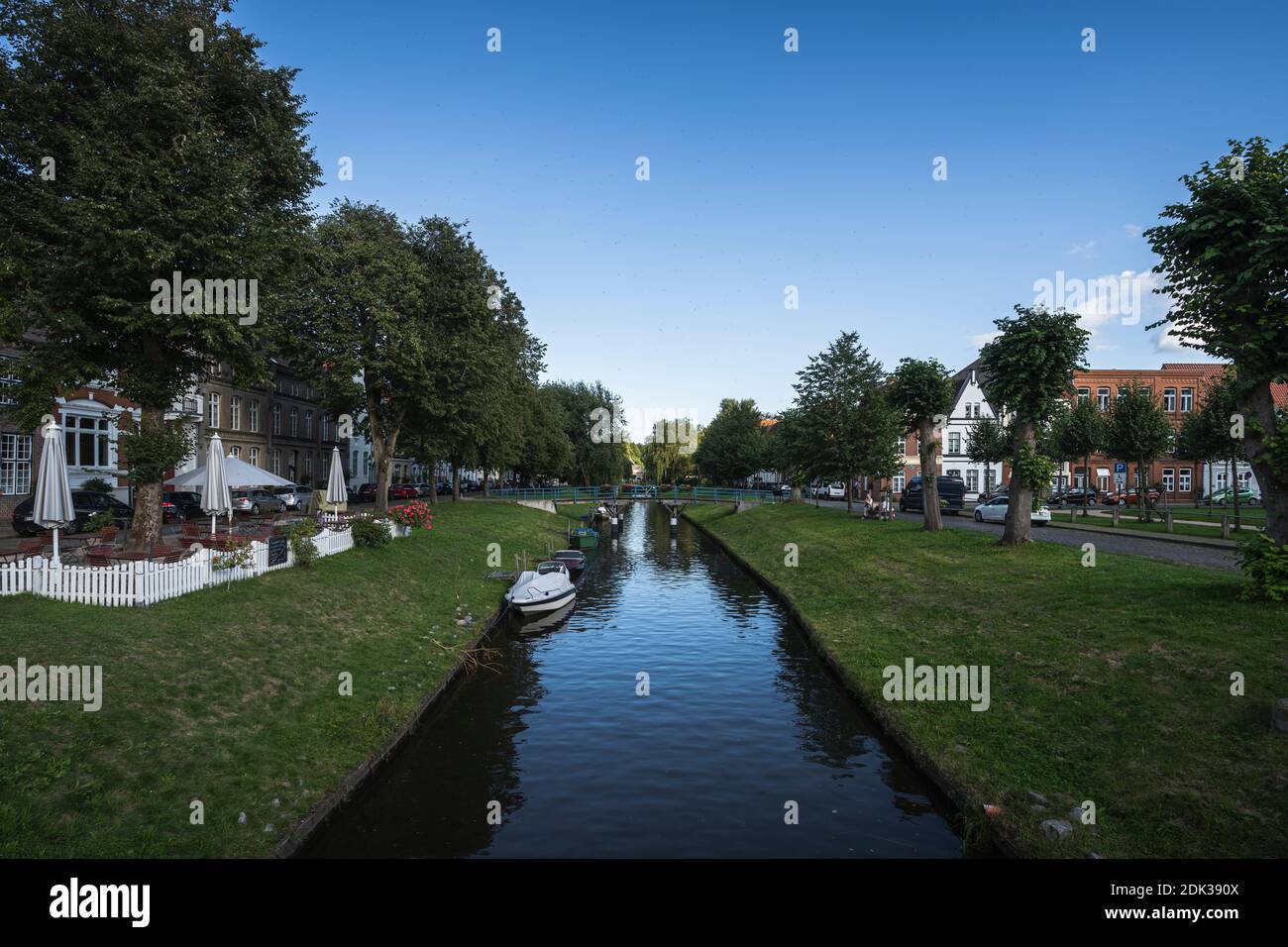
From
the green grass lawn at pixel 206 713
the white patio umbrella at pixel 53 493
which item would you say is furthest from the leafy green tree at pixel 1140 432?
the white patio umbrella at pixel 53 493

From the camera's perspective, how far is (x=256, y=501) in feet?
162

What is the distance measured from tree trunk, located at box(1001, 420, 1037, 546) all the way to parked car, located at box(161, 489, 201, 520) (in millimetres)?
42015

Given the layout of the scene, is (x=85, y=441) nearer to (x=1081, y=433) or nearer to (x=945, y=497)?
(x=945, y=497)

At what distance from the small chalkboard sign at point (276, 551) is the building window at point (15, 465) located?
25461mm

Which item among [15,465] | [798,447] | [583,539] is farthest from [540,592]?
[15,465]

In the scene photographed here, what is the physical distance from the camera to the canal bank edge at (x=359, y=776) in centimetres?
1018

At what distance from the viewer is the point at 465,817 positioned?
39.5 ft

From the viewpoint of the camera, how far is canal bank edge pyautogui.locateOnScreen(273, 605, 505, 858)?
1018 centimetres

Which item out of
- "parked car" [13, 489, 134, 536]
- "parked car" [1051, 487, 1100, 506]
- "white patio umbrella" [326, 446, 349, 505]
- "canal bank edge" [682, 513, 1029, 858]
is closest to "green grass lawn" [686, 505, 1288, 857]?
"canal bank edge" [682, 513, 1029, 858]

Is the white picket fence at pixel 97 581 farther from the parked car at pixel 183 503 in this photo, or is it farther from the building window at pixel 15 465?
the building window at pixel 15 465

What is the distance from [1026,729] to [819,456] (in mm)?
38988
